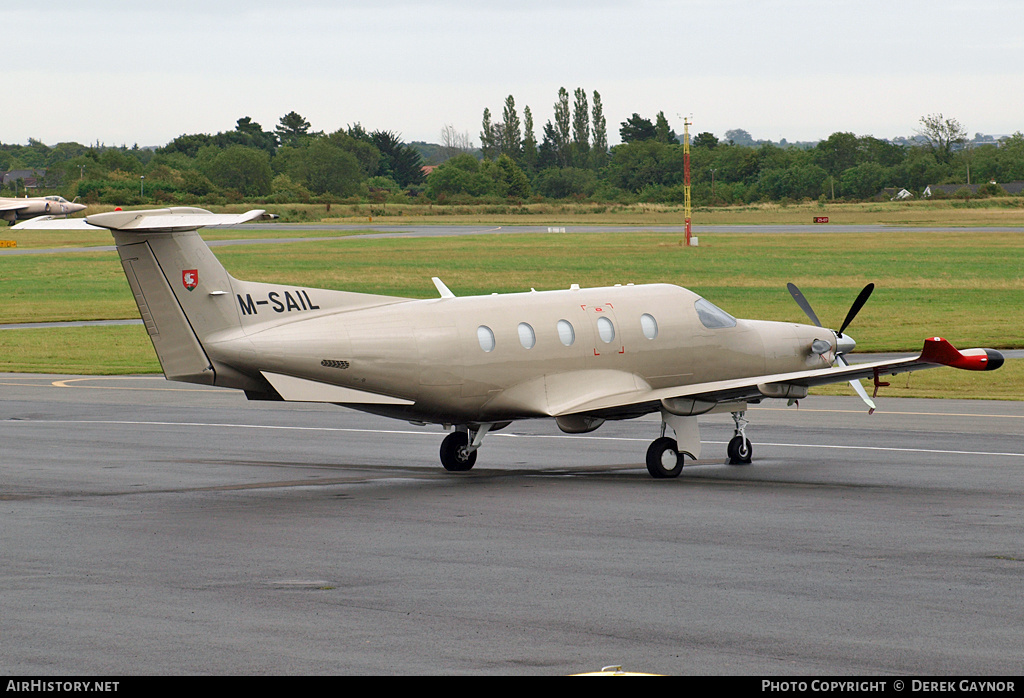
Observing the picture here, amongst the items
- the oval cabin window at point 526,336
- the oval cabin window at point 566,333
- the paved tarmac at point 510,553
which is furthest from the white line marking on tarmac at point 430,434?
the oval cabin window at point 526,336

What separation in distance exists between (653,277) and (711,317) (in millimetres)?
47898

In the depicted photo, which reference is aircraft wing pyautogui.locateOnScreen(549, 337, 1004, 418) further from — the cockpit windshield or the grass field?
the grass field

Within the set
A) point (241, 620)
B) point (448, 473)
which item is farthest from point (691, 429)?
point (241, 620)

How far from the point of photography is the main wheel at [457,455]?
71.9 ft

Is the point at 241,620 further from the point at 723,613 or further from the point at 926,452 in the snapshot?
the point at 926,452

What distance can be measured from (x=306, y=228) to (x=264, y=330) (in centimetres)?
12361

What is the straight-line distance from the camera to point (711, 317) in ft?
75.9

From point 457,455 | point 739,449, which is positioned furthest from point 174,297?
point 739,449

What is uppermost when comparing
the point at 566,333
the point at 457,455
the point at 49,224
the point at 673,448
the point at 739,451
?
the point at 49,224

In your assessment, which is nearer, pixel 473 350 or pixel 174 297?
pixel 174 297

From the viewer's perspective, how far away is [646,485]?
20.4 meters

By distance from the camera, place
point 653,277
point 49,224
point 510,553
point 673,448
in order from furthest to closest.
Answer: point 653,277 < point 673,448 < point 49,224 < point 510,553

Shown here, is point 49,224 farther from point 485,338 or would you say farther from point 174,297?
point 485,338

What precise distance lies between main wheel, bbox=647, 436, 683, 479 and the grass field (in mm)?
13918
